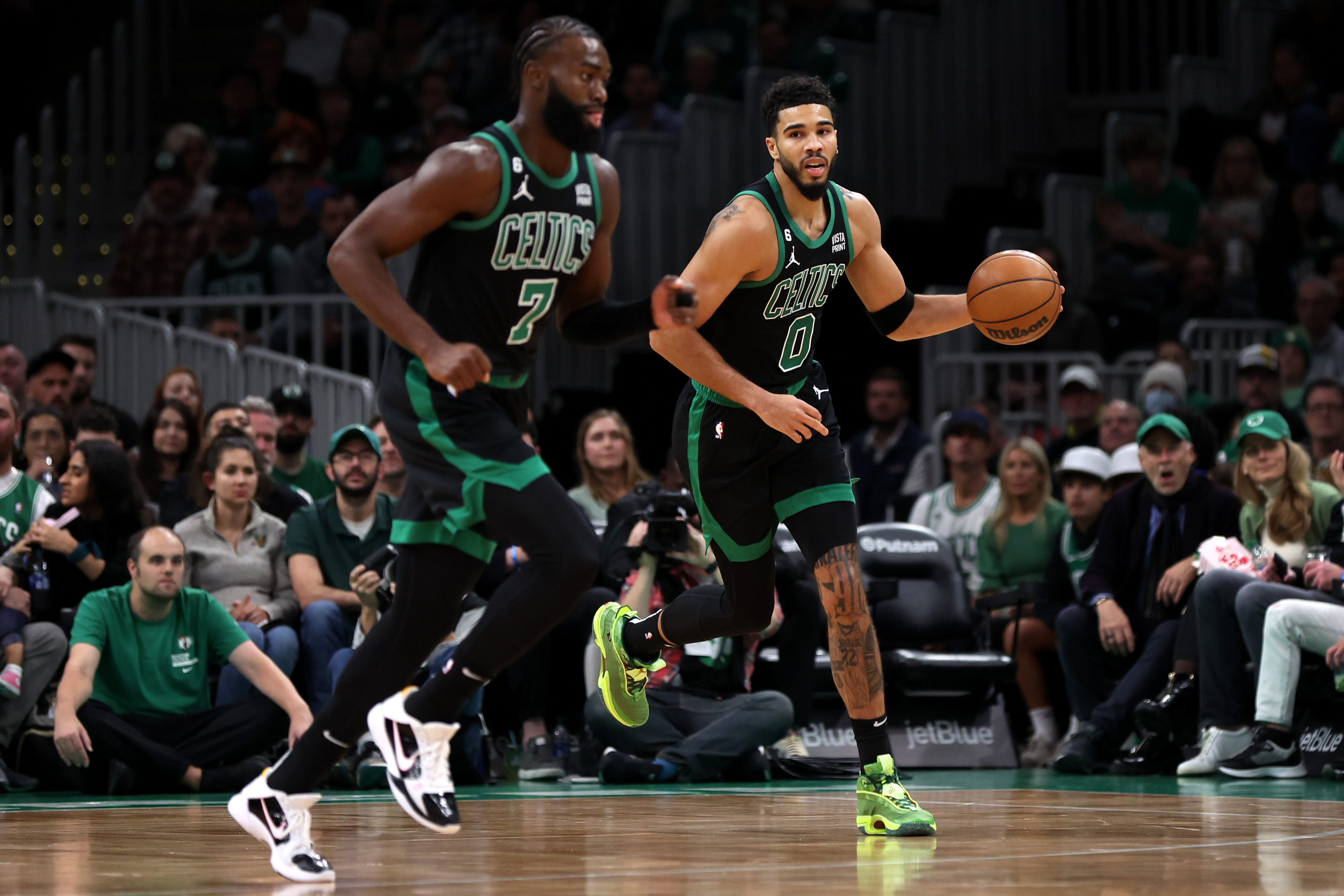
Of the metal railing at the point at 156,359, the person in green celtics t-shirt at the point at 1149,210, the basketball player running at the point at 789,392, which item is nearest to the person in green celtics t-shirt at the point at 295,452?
the metal railing at the point at 156,359

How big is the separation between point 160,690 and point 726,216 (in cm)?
400

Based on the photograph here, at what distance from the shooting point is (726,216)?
555 centimetres

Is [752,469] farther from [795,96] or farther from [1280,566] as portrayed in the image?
[1280,566]

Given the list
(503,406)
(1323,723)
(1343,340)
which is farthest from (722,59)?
(503,406)

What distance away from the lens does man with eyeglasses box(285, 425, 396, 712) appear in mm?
8727

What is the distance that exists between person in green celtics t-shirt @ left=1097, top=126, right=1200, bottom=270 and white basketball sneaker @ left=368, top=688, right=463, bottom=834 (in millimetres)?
9496

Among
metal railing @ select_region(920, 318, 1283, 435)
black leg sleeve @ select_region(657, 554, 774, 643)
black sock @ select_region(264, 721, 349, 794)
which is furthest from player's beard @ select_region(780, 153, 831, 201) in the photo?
metal railing @ select_region(920, 318, 1283, 435)

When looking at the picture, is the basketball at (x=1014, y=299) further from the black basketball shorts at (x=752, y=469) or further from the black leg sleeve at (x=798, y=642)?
the black leg sleeve at (x=798, y=642)

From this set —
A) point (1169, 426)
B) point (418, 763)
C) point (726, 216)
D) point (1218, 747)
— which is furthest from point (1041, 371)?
point (418, 763)

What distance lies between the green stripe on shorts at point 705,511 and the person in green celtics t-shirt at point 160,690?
2831mm

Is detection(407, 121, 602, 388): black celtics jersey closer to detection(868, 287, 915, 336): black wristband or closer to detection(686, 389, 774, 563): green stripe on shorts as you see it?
detection(686, 389, 774, 563): green stripe on shorts

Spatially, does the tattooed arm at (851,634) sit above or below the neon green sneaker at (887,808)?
above

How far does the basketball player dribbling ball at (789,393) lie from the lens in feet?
17.8

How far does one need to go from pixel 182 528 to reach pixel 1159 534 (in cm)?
482
